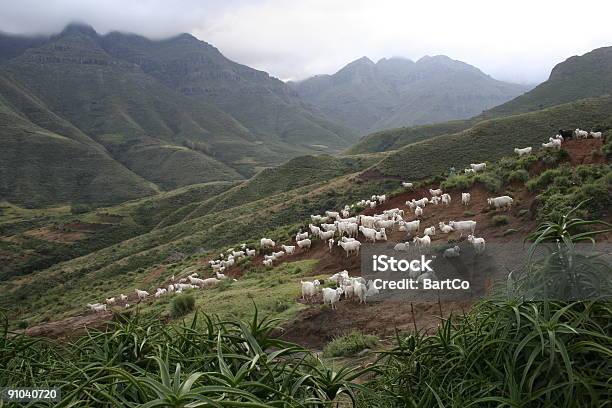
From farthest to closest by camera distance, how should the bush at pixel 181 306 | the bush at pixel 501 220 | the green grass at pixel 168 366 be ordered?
the bush at pixel 181 306
the bush at pixel 501 220
the green grass at pixel 168 366

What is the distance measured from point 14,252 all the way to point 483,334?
85.7m

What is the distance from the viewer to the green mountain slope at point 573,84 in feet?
413

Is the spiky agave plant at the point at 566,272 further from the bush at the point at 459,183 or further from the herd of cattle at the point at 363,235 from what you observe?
the bush at the point at 459,183

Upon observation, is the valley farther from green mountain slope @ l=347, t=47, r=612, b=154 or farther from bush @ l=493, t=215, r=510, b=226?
green mountain slope @ l=347, t=47, r=612, b=154

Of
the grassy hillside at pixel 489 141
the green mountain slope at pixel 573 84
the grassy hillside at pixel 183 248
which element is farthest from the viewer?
the green mountain slope at pixel 573 84

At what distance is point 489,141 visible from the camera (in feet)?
189

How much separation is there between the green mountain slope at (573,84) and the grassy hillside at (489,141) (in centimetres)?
6883

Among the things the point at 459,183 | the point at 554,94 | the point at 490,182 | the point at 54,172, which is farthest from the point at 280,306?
the point at 54,172

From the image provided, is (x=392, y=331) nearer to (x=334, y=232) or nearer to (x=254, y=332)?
(x=254, y=332)

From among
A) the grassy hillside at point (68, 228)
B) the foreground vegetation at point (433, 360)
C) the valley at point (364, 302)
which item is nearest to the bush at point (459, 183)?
the valley at point (364, 302)

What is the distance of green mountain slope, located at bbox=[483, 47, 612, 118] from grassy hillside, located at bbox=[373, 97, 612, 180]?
2710 inches

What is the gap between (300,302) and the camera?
14367 mm

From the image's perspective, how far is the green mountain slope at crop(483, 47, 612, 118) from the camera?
126m

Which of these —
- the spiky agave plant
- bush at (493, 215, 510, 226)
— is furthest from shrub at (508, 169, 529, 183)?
the spiky agave plant
